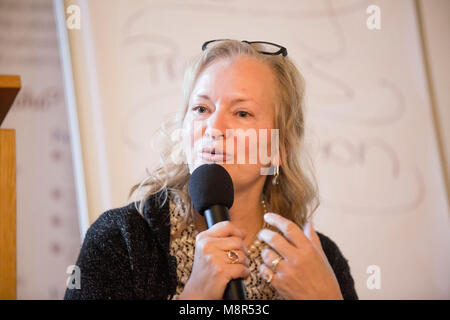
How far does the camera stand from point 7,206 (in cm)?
54

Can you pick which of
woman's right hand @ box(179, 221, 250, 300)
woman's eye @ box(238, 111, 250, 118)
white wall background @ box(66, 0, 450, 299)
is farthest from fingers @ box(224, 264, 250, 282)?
white wall background @ box(66, 0, 450, 299)

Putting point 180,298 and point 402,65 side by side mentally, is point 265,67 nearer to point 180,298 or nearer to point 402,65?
point 180,298

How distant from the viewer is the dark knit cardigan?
2.50 ft

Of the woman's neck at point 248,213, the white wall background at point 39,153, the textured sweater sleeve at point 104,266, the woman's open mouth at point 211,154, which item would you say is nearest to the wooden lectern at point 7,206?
the textured sweater sleeve at point 104,266

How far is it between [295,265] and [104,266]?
1.09ft

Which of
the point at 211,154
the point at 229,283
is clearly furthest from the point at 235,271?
the point at 211,154

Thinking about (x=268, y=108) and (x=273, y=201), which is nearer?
(x=268, y=108)

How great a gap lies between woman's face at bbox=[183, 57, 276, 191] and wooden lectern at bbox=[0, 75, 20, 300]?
1.09 feet

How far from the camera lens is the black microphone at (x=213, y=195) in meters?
0.62

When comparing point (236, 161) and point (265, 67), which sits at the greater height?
point (265, 67)

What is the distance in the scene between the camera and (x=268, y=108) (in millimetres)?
918

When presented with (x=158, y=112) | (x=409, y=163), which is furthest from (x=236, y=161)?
(x=409, y=163)

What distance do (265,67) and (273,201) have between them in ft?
1.01

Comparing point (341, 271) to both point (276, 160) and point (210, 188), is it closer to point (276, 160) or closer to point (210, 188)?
point (276, 160)
